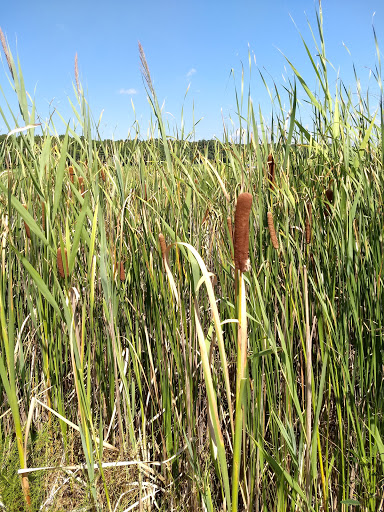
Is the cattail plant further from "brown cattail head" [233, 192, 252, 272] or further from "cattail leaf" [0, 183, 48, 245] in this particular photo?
"cattail leaf" [0, 183, 48, 245]

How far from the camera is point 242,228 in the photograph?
605 millimetres

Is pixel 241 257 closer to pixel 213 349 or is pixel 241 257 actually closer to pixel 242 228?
pixel 242 228

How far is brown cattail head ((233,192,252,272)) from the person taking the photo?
0.59 metres

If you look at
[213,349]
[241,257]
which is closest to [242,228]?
[241,257]

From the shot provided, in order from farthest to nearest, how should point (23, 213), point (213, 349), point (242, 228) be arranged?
point (213, 349)
point (23, 213)
point (242, 228)

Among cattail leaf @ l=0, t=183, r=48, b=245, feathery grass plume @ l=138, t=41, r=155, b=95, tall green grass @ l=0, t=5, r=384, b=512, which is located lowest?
tall green grass @ l=0, t=5, r=384, b=512

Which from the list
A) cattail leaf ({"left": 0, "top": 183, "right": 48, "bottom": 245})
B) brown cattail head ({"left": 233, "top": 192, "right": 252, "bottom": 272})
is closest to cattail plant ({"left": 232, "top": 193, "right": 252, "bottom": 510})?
brown cattail head ({"left": 233, "top": 192, "right": 252, "bottom": 272})

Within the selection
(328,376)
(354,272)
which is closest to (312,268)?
(354,272)

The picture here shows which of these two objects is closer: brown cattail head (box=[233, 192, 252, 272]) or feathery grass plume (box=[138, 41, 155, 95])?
brown cattail head (box=[233, 192, 252, 272])

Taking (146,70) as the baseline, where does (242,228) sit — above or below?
below

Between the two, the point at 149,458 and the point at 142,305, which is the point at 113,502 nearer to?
the point at 149,458

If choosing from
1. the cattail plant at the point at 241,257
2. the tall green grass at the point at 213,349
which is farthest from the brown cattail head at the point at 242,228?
the tall green grass at the point at 213,349

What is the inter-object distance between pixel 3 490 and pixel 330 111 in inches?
55.1

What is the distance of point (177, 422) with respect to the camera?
125cm
